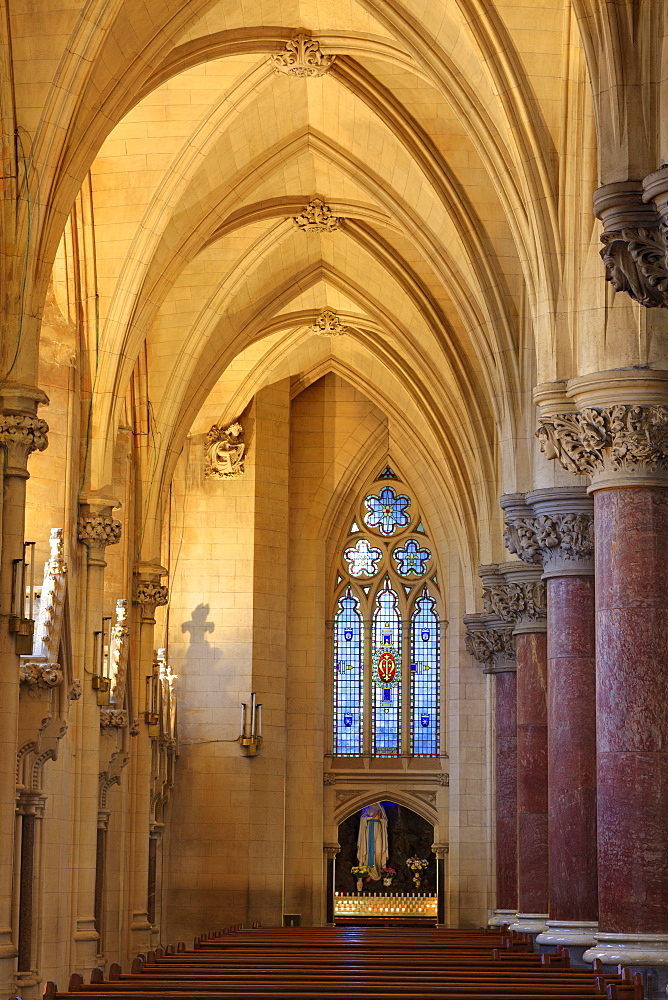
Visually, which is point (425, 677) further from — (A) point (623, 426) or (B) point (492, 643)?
(A) point (623, 426)

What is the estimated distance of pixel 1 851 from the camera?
14227mm

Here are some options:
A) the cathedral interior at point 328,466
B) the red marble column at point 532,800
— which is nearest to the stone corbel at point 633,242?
the cathedral interior at point 328,466

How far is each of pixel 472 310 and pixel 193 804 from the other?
12.2 meters

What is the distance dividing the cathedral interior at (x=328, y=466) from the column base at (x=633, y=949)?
0.02 m

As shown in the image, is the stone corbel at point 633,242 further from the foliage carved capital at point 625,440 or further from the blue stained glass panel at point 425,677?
the blue stained glass panel at point 425,677

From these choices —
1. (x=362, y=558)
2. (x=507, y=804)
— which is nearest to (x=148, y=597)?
(x=507, y=804)

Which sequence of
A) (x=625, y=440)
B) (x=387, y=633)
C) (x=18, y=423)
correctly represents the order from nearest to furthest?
(x=625, y=440) < (x=18, y=423) < (x=387, y=633)

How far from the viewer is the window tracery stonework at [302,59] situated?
1872cm

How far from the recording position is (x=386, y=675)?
31953 millimetres

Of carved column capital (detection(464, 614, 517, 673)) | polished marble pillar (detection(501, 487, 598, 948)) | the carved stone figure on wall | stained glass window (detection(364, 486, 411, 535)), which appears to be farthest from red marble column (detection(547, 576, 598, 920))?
stained glass window (detection(364, 486, 411, 535))

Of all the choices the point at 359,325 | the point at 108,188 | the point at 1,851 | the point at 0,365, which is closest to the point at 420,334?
the point at 359,325

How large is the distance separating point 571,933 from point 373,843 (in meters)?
16.5

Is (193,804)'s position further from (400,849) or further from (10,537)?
(10,537)

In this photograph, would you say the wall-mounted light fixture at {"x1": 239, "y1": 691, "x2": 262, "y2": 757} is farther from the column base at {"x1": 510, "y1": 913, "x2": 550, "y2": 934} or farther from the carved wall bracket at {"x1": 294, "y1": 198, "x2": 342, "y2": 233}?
the column base at {"x1": 510, "y1": 913, "x2": 550, "y2": 934}
